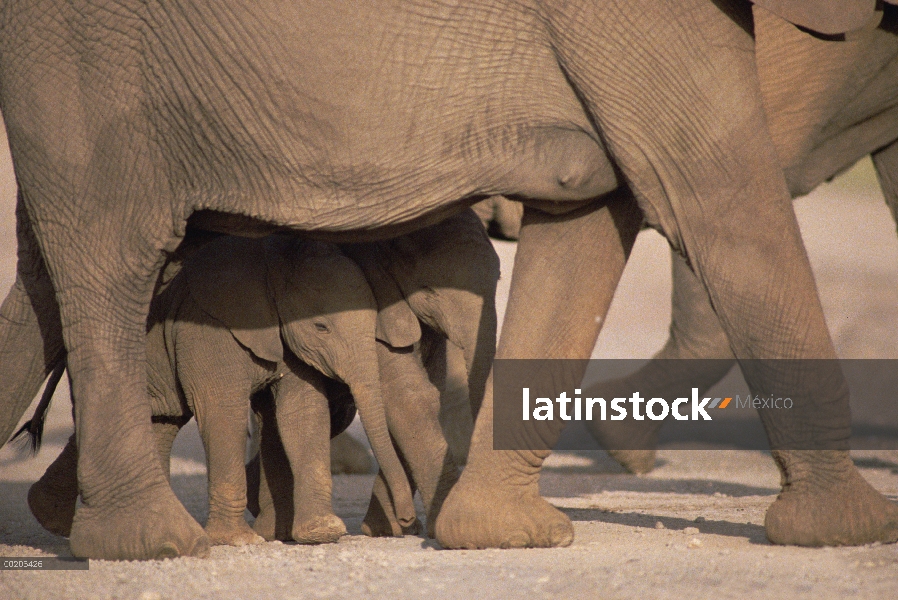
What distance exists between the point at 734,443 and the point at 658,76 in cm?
Answer: 534

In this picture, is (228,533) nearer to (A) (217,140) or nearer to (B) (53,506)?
(B) (53,506)

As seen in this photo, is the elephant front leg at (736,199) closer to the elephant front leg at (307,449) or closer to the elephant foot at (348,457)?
the elephant front leg at (307,449)

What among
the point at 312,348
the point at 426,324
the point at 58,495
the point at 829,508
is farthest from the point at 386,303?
the point at 829,508

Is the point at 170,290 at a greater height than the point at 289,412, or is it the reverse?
Answer: the point at 170,290

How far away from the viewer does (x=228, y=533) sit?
18.0ft

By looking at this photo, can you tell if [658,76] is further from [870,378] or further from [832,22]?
[870,378]

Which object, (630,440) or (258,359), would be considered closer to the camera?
(258,359)

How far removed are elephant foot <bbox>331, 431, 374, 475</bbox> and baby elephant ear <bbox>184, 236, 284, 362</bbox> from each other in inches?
101

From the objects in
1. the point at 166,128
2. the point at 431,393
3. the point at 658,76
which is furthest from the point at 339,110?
the point at 431,393

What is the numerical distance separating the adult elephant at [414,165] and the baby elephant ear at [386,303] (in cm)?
82

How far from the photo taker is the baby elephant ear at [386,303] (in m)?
5.68

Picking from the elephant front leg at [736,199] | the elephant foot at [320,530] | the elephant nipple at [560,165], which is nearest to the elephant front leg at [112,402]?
the elephant foot at [320,530]

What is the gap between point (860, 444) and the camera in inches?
339

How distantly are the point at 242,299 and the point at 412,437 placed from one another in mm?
957
